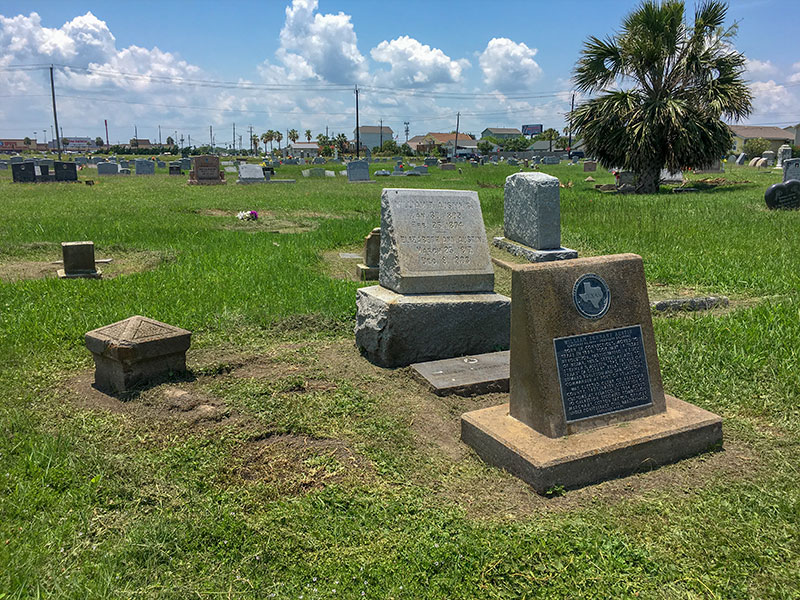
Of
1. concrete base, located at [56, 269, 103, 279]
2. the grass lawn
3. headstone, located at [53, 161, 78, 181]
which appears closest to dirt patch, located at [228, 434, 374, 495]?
the grass lawn

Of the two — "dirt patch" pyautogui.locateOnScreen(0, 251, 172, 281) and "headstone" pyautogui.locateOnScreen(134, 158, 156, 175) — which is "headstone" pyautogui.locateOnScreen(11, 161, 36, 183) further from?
"dirt patch" pyautogui.locateOnScreen(0, 251, 172, 281)

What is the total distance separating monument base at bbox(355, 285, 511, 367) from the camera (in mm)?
5262

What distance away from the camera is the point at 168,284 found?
7703 mm

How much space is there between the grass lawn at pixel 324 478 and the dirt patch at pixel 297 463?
0.01 metres

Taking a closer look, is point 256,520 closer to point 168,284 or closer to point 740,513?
point 740,513

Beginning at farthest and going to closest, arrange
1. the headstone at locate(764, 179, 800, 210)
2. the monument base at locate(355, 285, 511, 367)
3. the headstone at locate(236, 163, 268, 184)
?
1. the headstone at locate(236, 163, 268, 184)
2. the headstone at locate(764, 179, 800, 210)
3. the monument base at locate(355, 285, 511, 367)

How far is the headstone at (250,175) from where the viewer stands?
28641 millimetres

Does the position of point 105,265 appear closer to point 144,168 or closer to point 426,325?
point 426,325

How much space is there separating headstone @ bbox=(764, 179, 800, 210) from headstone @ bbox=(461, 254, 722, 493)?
1366 centimetres

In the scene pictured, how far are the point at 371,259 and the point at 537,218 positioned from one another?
3304 mm

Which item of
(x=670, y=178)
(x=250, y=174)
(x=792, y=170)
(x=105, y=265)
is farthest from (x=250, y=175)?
(x=792, y=170)

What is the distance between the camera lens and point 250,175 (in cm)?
2898

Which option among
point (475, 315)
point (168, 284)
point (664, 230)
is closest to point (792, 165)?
point (664, 230)

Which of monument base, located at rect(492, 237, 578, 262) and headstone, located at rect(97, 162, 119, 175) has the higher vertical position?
headstone, located at rect(97, 162, 119, 175)
